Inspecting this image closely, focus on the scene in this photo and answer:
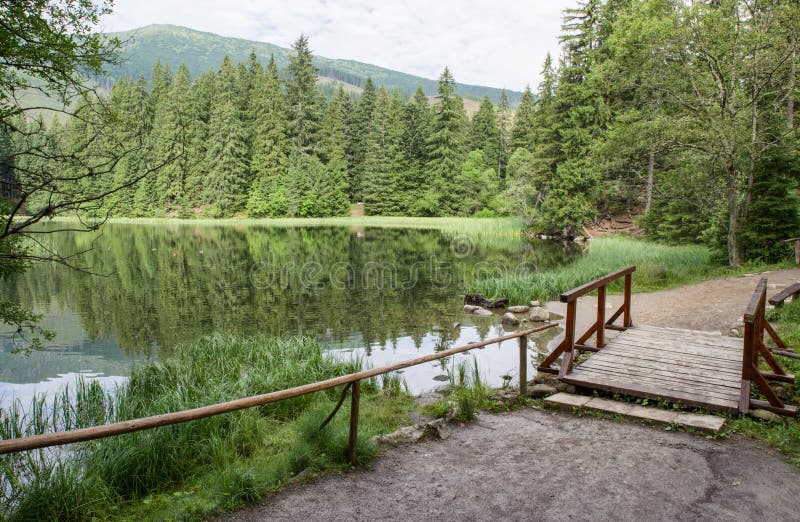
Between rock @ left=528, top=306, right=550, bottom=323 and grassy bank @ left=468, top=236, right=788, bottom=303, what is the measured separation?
1.54m

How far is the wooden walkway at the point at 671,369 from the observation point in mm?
5867

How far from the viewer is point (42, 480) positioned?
4.20 m

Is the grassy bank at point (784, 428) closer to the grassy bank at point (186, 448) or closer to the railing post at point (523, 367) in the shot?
the railing post at point (523, 367)

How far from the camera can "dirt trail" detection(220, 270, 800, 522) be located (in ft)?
12.2

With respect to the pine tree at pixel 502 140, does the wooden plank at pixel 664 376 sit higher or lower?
lower

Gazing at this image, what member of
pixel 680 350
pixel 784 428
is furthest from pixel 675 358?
pixel 784 428

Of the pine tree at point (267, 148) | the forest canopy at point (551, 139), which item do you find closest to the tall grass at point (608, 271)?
the forest canopy at point (551, 139)

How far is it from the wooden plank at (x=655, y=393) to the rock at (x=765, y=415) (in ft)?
0.53

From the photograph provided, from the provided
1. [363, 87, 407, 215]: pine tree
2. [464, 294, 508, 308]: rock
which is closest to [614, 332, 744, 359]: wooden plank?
[464, 294, 508, 308]: rock

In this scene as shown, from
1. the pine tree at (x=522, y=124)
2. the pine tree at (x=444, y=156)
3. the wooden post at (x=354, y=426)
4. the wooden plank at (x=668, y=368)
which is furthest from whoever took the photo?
the pine tree at (x=522, y=124)

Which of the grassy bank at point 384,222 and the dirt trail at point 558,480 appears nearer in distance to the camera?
the dirt trail at point 558,480

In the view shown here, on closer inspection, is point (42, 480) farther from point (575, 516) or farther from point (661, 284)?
point (661, 284)

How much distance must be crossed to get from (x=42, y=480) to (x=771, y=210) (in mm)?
19601

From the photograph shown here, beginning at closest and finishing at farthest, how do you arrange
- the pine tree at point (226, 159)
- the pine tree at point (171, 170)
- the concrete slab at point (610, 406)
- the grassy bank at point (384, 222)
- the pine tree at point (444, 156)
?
the concrete slab at point (610, 406), the grassy bank at point (384, 222), the pine tree at point (444, 156), the pine tree at point (226, 159), the pine tree at point (171, 170)
